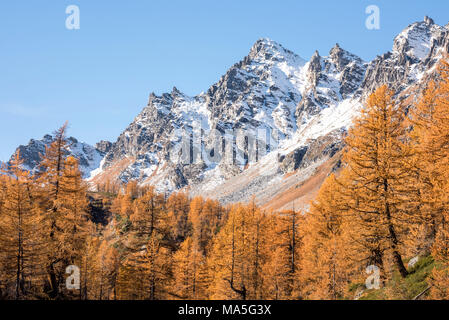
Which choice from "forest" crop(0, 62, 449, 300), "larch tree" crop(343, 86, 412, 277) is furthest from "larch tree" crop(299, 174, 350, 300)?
"larch tree" crop(343, 86, 412, 277)

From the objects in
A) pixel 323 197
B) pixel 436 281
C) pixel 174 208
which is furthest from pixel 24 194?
pixel 174 208

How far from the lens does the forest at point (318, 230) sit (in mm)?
16812

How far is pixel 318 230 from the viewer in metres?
32.1

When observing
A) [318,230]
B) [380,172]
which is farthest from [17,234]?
[318,230]

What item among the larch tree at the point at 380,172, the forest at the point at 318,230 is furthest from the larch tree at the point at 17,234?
the larch tree at the point at 380,172

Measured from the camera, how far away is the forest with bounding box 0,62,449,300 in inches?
662

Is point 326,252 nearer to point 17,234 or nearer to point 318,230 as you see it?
point 318,230

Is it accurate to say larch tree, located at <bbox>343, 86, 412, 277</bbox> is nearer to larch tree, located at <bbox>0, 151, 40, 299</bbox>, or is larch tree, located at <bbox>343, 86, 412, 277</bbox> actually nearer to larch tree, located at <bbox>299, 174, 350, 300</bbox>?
larch tree, located at <bbox>299, 174, 350, 300</bbox>

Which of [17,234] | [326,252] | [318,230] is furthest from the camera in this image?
[318,230]

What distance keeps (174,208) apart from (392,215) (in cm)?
8735

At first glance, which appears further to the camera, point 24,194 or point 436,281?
point 24,194
